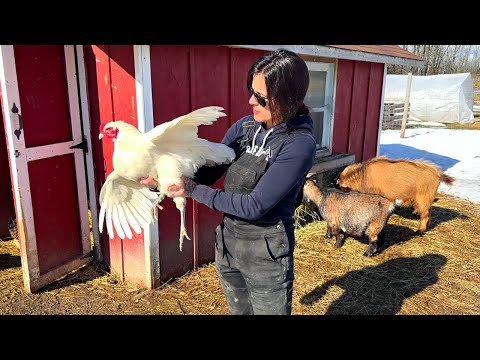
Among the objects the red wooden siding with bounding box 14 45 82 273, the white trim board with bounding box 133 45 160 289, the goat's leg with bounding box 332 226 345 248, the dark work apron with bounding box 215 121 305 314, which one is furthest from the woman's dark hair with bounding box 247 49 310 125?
the goat's leg with bounding box 332 226 345 248

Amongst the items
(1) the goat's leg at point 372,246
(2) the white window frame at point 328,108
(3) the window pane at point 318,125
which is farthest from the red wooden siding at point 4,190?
(1) the goat's leg at point 372,246

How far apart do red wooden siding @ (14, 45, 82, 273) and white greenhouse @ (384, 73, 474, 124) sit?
64.3 ft

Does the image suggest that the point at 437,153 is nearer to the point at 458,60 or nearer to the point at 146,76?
the point at 146,76

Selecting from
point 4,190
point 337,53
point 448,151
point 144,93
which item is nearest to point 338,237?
point 337,53

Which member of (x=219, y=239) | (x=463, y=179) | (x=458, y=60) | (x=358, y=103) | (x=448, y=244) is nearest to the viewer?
(x=219, y=239)

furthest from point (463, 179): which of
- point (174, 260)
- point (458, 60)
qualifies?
point (458, 60)

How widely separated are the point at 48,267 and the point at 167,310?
139 centimetres

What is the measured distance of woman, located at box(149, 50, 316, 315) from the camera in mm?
1701

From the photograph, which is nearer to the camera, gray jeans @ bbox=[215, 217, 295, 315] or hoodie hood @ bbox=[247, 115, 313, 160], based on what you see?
hoodie hood @ bbox=[247, 115, 313, 160]

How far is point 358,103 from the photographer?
20.8 feet

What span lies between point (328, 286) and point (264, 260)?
90.3 inches

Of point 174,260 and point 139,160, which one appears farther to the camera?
point 174,260

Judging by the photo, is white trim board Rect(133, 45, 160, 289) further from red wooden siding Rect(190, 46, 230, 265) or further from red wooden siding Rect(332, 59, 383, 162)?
red wooden siding Rect(332, 59, 383, 162)

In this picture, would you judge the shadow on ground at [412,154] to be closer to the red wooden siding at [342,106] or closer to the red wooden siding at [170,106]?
the red wooden siding at [342,106]
